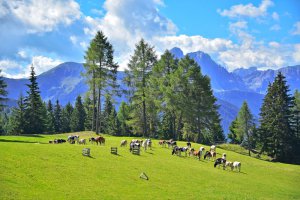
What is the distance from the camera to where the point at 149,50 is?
75.2m

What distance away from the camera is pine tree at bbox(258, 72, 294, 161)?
76062 millimetres

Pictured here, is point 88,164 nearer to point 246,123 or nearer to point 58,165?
point 58,165

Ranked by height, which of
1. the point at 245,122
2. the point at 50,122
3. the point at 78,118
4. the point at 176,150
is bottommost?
the point at 176,150

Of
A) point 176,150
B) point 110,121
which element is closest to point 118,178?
point 176,150

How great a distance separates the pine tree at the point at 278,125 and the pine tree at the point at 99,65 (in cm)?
3889

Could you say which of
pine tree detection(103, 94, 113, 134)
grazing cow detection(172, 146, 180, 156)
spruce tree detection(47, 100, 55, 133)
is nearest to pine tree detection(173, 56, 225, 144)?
grazing cow detection(172, 146, 180, 156)

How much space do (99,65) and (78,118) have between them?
198 feet

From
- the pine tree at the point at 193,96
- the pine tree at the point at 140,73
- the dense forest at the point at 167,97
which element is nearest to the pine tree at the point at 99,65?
the dense forest at the point at 167,97

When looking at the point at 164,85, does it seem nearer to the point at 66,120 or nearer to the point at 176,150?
the point at 176,150

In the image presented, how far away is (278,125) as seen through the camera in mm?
76688

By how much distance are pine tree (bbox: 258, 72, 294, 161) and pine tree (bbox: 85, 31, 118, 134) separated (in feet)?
128

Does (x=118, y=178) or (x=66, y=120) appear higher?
(x=66, y=120)

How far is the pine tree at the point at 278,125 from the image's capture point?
2995 inches

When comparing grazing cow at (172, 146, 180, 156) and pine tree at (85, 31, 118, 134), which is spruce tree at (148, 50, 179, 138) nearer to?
pine tree at (85, 31, 118, 134)
